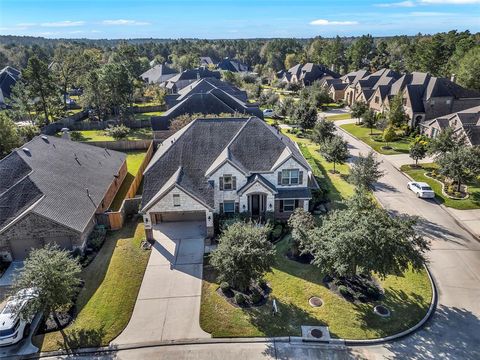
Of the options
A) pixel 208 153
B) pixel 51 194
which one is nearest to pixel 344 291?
pixel 208 153

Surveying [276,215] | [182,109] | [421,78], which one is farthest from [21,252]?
[421,78]

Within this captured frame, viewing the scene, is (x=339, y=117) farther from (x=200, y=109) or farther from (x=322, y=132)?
(x=200, y=109)

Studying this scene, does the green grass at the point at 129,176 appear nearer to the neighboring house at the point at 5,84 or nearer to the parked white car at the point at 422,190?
the parked white car at the point at 422,190

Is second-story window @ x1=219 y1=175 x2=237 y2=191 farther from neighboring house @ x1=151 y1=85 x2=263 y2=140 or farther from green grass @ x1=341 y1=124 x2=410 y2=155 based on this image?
green grass @ x1=341 y1=124 x2=410 y2=155

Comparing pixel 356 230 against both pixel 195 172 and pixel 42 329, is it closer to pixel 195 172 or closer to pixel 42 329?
pixel 195 172

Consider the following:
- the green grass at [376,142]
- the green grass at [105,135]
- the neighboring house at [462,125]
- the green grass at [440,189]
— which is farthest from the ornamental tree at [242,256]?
the green grass at [105,135]

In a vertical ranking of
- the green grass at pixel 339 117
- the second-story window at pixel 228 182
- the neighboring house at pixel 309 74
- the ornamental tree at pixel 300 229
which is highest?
the neighboring house at pixel 309 74
